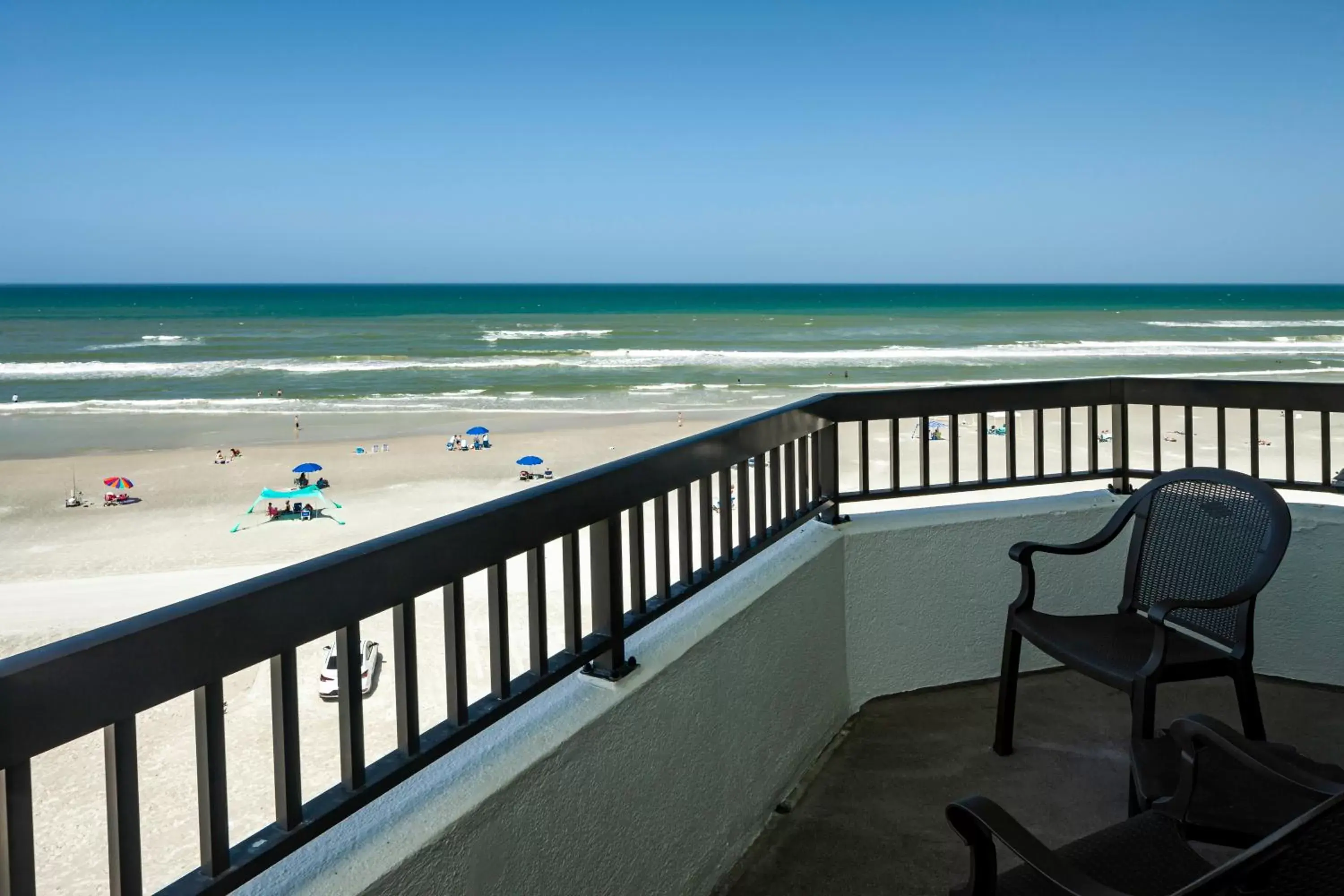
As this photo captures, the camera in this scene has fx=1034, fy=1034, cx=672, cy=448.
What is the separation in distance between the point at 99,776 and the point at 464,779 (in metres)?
3.94

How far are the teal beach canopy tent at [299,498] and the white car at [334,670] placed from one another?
5.89 m

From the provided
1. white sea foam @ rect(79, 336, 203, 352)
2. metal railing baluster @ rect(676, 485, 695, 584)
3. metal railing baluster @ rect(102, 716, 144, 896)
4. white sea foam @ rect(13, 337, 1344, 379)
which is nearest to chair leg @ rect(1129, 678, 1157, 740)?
metal railing baluster @ rect(676, 485, 695, 584)

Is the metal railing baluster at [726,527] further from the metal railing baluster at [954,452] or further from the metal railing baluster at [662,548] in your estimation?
the metal railing baluster at [954,452]

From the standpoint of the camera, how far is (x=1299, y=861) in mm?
1069

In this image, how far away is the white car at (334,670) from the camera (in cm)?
549

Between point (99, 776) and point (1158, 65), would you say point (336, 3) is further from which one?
point (99, 776)

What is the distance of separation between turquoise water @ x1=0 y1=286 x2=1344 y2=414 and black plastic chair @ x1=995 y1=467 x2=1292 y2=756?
18.7 meters

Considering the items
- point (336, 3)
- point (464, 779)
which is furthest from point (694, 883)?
point (336, 3)

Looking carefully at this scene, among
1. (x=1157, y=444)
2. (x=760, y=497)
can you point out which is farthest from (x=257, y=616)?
(x=1157, y=444)

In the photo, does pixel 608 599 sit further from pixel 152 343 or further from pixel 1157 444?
pixel 152 343

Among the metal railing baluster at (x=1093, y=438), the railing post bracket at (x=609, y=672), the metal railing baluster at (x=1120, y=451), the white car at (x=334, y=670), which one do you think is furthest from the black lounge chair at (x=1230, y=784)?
the white car at (x=334, y=670)

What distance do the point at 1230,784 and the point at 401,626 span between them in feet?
4.98

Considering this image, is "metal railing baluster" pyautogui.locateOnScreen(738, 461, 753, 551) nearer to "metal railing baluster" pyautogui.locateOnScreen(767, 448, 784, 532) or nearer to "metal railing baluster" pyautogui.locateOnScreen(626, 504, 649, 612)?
"metal railing baluster" pyautogui.locateOnScreen(767, 448, 784, 532)

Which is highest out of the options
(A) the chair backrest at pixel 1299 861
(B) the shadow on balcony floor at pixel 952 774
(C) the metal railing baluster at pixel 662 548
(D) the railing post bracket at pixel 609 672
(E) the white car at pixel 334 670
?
(C) the metal railing baluster at pixel 662 548
